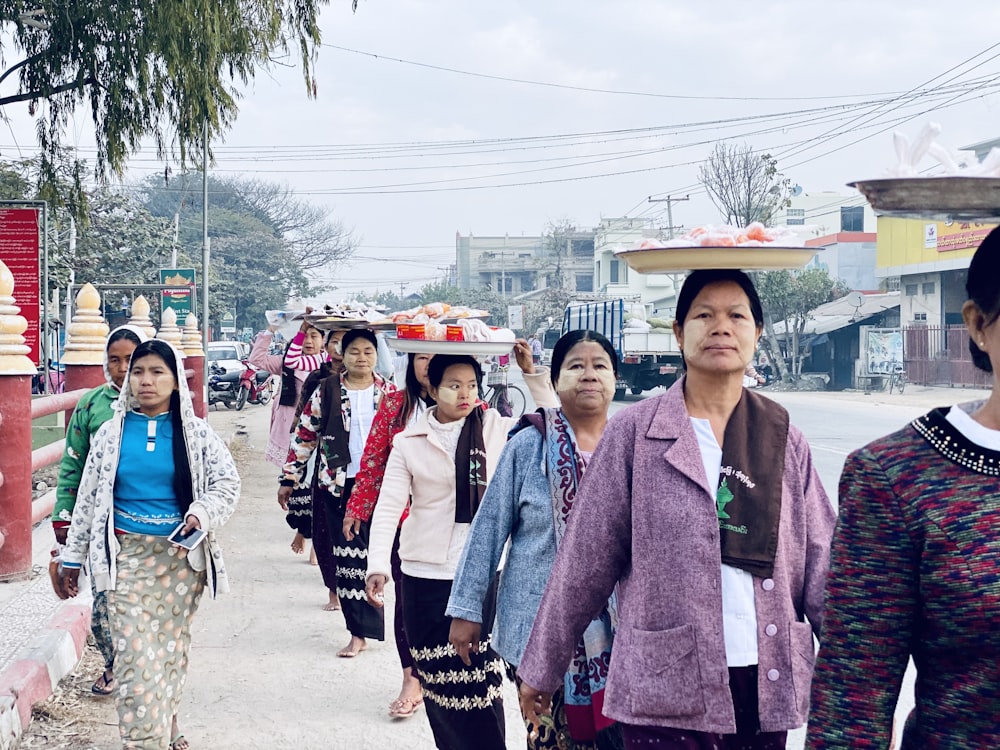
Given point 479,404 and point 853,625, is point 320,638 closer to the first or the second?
point 479,404

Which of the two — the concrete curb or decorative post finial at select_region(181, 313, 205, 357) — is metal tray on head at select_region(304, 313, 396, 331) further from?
decorative post finial at select_region(181, 313, 205, 357)

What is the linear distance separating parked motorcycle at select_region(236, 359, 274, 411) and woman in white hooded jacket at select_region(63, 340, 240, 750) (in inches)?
947

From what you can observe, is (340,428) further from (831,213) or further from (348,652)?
(831,213)

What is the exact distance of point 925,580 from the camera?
185 cm

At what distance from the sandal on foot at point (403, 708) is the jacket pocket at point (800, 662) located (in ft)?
11.0

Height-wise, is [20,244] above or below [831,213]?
below

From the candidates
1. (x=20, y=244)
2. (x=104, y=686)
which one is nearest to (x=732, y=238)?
(x=104, y=686)

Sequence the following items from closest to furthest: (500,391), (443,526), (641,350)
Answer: (443,526)
(500,391)
(641,350)

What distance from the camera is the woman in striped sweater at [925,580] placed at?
182 cm

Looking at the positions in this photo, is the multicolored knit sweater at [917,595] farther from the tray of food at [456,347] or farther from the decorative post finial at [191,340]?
the decorative post finial at [191,340]

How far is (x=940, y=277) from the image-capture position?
118 feet

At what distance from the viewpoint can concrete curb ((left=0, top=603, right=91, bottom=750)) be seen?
17.3 feet

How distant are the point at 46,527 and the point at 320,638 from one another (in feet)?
11.1

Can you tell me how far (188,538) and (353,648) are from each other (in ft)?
7.42
